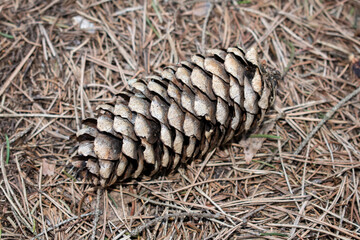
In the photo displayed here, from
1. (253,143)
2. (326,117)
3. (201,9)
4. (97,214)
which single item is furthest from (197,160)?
(201,9)

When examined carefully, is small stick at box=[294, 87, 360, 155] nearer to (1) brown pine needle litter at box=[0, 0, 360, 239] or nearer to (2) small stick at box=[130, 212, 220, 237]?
(1) brown pine needle litter at box=[0, 0, 360, 239]

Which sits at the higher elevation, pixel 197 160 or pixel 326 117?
pixel 326 117

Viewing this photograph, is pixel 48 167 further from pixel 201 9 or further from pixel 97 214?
pixel 201 9

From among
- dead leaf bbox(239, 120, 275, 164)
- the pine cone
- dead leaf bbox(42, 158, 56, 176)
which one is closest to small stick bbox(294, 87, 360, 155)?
dead leaf bbox(239, 120, 275, 164)

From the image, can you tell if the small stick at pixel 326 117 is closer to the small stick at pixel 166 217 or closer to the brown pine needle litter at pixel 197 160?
the brown pine needle litter at pixel 197 160

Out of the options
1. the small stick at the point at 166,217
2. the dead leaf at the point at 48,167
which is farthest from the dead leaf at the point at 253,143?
the dead leaf at the point at 48,167
